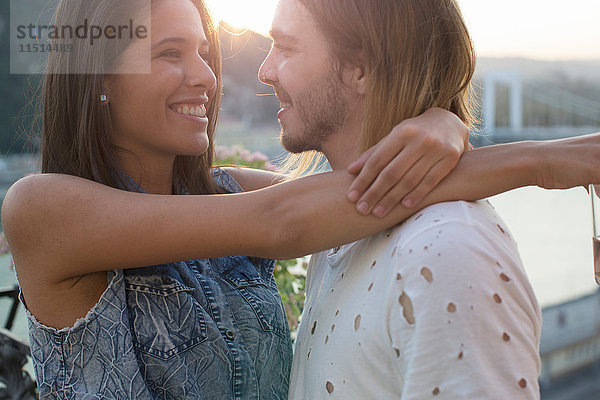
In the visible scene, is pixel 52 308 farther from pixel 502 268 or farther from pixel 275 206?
pixel 502 268

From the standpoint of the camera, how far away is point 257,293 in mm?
1367

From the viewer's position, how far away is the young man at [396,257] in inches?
31.4

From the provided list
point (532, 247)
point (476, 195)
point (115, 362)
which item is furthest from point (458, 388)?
A: point (532, 247)

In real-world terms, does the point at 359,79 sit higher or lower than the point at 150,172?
higher

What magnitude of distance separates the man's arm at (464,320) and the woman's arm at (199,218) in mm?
155

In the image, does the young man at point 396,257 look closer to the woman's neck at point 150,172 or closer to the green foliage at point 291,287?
the woman's neck at point 150,172

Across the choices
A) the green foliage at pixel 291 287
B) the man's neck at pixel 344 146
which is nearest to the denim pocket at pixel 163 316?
the man's neck at pixel 344 146

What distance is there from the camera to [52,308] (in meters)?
1.14

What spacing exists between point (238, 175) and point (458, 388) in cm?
100

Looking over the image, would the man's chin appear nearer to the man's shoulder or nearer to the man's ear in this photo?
the man's ear

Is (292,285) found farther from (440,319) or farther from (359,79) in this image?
(440,319)

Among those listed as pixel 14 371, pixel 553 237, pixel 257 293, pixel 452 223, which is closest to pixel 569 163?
pixel 452 223

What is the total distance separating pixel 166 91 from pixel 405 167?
2.02 feet

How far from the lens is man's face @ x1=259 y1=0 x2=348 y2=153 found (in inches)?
50.7
